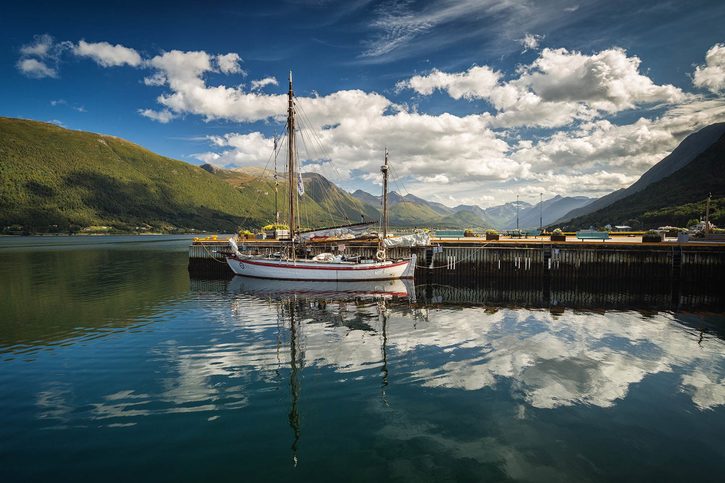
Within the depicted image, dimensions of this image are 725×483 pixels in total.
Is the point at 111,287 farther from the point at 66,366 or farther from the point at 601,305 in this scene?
the point at 601,305

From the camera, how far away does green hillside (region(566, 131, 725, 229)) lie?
12962 cm

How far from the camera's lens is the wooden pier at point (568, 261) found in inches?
1698

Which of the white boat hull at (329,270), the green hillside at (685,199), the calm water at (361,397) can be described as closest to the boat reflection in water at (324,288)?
the white boat hull at (329,270)

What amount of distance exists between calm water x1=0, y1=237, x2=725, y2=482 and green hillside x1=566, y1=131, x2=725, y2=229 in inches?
5212

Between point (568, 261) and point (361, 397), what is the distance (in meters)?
41.3

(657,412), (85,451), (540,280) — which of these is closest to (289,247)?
(540,280)

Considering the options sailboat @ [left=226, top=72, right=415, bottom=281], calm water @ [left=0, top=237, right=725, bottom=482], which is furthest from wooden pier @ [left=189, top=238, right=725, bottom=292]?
calm water @ [left=0, top=237, right=725, bottom=482]

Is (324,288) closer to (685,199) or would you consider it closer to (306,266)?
(306,266)

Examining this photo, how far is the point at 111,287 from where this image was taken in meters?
42.1

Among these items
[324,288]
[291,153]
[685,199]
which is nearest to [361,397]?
[324,288]

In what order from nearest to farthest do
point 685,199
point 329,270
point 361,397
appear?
point 361,397 < point 329,270 < point 685,199

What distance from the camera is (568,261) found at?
45344 mm

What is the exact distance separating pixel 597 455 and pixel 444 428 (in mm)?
4469

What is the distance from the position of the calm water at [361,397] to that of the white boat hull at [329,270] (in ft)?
55.2
